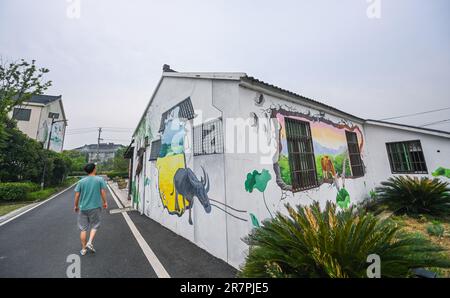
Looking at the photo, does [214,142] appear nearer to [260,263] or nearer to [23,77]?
[260,263]

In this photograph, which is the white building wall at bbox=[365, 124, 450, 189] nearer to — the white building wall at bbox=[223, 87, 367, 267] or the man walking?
the white building wall at bbox=[223, 87, 367, 267]

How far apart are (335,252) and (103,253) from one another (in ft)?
14.8

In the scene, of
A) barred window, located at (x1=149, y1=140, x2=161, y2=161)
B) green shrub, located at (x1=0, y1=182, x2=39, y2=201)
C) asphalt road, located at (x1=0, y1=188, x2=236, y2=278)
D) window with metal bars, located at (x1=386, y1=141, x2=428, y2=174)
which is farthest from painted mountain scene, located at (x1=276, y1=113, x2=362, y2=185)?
green shrub, located at (x1=0, y1=182, x2=39, y2=201)

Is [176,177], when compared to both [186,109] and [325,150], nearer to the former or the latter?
[186,109]

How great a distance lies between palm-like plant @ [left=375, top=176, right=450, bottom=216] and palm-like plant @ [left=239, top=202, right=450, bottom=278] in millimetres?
6082

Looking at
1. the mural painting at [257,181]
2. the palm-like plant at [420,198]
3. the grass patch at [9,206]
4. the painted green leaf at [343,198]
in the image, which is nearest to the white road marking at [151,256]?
the mural painting at [257,181]

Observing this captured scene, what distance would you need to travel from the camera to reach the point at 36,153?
44.1 ft

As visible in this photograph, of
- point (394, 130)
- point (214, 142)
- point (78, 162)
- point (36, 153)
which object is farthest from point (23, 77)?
point (78, 162)

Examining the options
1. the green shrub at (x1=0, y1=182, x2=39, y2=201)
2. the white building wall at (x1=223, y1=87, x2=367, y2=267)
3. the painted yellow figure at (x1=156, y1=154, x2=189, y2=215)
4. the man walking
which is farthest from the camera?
the green shrub at (x1=0, y1=182, x2=39, y2=201)

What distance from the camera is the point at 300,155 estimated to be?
4918 mm

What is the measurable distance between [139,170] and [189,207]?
608 centimetres

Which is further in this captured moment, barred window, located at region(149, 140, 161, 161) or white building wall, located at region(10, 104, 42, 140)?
white building wall, located at region(10, 104, 42, 140)

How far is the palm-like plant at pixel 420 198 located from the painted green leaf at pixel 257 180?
630cm

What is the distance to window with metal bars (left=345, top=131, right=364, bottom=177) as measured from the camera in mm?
7188
